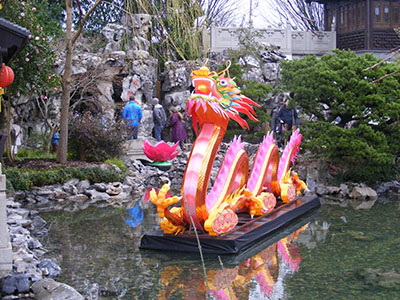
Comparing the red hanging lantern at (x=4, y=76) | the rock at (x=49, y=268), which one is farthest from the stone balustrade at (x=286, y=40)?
the rock at (x=49, y=268)

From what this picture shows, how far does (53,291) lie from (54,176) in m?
6.35

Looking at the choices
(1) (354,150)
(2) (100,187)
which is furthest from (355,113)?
(2) (100,187)

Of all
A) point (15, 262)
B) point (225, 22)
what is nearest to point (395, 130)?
point (15, 262)

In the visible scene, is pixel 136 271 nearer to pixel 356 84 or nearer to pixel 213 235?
pixel 213 235

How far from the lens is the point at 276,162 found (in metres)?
8.02

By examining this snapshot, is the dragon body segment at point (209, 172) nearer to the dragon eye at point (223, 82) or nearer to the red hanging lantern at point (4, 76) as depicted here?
the dragon eye at point (223, 82)

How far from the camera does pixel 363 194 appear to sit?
10.2 m

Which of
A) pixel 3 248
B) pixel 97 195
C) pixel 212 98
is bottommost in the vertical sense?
pixel 97 195

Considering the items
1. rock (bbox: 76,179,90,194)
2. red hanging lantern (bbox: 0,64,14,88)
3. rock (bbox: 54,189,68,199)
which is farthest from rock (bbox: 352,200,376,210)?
red hanging lantern (bbox: 0,64,14,88)

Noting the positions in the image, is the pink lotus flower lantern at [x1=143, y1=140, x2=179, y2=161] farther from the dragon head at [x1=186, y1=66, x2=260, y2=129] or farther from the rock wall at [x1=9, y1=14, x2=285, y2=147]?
the dragon head at [x1=186, y1=66, x2=260, y2=129]

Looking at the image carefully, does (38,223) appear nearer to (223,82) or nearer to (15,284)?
(15,284)

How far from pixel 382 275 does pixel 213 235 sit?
70.5 inches

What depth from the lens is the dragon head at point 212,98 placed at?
5.90 metres

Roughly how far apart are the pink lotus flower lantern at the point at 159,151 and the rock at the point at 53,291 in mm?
9136
